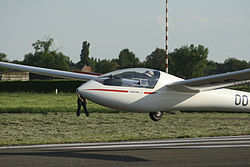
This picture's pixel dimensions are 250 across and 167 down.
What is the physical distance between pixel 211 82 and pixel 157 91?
1.98 m

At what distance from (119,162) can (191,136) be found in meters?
5.25

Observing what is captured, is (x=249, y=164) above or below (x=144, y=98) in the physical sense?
below

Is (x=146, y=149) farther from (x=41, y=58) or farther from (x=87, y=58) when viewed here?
(x=87, y=58)

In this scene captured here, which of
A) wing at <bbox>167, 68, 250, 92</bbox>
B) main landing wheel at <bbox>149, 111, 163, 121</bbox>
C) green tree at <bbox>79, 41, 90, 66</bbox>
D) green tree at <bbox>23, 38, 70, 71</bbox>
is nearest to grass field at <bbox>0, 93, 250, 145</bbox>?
main landing wheel at <bbox>149, 111, 163, 121</bbox>

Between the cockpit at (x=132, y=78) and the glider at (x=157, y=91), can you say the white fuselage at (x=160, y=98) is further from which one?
the cockpit at (x=132, y=78)

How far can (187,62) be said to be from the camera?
120438mm

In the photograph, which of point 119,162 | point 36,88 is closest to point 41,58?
point 36,88

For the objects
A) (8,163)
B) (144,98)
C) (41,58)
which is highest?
(41,58)

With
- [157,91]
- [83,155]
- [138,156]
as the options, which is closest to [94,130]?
[157,91]

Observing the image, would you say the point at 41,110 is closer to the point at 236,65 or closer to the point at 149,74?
the point at 149,74

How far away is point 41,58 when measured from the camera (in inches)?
4653

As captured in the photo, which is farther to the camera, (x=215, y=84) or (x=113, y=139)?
(x=215, y=84)

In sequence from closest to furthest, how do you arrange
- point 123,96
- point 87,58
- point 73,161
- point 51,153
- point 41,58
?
point 73,161
point 51,153
point 123,96
point 41,58
point 87,58

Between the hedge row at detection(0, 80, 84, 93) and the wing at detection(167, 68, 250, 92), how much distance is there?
115ft
